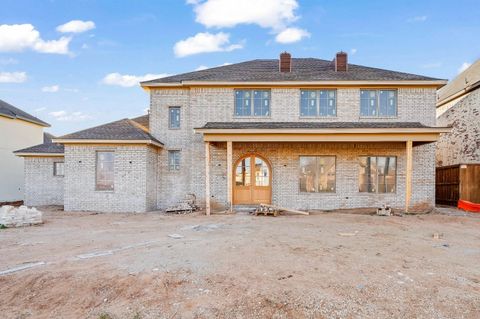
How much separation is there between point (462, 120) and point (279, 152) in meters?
12.1

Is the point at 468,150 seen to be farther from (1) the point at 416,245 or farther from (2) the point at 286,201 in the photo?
(1) the point at 416,245

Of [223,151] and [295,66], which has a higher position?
[295,66]

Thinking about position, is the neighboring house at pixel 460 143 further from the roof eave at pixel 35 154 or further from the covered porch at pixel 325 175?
the roof eave at pixel 35 154

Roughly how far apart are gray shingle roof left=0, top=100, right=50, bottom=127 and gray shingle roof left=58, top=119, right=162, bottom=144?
950 cm

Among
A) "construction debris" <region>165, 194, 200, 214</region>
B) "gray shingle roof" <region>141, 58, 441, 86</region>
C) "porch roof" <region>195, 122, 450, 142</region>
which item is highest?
"gray shingle roof" <region>141, 58, 441, 86</region>

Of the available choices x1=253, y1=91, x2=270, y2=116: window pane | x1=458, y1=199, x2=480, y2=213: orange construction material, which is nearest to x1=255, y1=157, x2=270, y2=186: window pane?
x1=253, y1=91, x2=270, y2=116: window pane

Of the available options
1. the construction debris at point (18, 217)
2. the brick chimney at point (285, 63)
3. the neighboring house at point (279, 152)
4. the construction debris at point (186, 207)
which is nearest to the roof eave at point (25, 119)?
the neighboring house at point (279, 152)

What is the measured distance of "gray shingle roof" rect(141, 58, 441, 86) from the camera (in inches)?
555

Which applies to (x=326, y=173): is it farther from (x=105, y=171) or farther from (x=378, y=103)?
(x=105, y=171)

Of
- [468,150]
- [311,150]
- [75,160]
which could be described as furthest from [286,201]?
[468,150]

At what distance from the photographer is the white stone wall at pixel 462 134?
1669 cm

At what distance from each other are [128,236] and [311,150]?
8853mm

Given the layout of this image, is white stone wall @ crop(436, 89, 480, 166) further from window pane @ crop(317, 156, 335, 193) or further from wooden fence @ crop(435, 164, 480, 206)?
window pane @ crop(317, 156, 335, 193)

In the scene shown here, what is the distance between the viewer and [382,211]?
12.2 m
